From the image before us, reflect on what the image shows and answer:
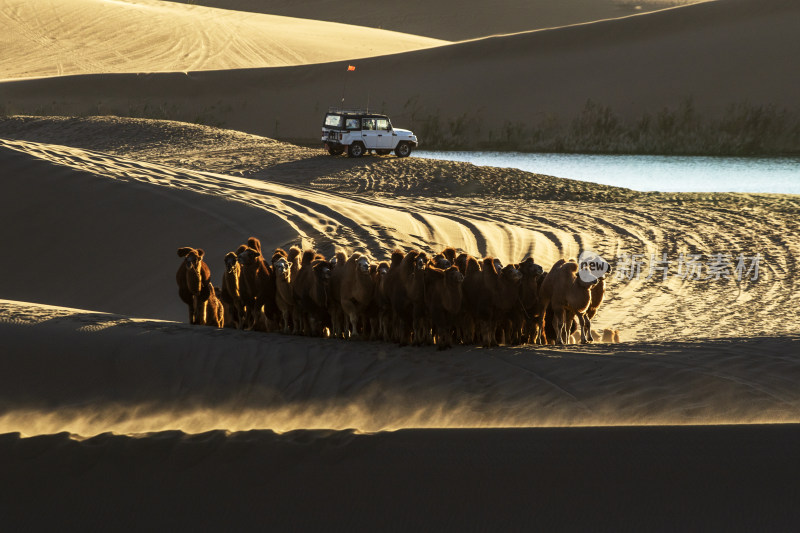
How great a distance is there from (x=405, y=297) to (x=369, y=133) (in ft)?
64.3

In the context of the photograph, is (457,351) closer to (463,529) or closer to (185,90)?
(463,529)

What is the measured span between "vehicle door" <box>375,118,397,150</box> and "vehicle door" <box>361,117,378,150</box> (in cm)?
13

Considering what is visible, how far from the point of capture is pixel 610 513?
5309 mm

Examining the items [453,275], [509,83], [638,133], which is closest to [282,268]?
[453,275]

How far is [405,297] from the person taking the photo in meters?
9.11

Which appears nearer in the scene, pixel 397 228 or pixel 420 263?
pixel 420 263

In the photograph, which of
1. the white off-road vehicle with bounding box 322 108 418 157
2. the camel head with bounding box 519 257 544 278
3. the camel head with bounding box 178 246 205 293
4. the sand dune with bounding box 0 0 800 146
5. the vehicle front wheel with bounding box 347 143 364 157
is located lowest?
the camel head with bounding box 178 246 205 293

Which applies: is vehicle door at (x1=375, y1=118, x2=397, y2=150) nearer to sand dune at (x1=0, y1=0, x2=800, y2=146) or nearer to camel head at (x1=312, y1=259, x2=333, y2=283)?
sand dune at (x1=0, y1=0, x2=800, y2=146)

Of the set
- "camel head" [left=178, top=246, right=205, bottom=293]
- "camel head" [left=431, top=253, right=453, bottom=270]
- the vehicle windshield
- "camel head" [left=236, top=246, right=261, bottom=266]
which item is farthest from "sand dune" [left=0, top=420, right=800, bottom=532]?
the vehicle windshield

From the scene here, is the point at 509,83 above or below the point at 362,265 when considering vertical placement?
above

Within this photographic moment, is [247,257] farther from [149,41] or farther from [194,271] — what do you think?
[149,41]

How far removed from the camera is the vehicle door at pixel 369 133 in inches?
1104

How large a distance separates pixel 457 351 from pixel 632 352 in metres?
1.77

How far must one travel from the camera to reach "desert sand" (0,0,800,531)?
217 inches
